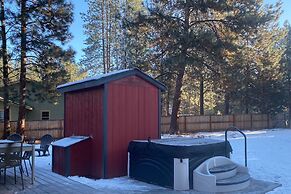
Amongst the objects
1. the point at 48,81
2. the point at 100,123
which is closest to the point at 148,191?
the point at 100,123

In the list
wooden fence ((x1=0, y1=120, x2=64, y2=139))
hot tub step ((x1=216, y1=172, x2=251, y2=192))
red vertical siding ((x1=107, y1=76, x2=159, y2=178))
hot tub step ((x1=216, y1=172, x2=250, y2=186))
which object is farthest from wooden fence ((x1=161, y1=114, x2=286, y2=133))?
hot tub step ((x1=216, y1=172, x2=251, y2=192))

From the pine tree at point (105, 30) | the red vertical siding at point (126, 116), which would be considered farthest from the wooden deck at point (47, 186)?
the pine tree at point (105, 30)

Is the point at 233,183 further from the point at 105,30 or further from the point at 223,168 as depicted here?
the point at 105,30

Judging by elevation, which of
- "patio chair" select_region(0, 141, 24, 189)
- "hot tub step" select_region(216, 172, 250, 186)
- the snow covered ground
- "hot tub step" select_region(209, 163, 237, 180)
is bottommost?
the snow covered ground

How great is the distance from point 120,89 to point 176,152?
86.2 inches

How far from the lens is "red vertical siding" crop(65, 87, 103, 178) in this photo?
7.62 metres

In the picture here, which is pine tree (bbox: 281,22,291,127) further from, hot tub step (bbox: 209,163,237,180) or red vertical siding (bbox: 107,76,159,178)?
hot tub step (bbox: 209,163,237,180)

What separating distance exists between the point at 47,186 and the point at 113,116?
205 cm

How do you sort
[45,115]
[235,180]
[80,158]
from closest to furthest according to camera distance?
[235,180], [80,158], [45,115]

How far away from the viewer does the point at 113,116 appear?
7562 millimetres

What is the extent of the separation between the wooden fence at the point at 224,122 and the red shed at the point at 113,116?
1310cm

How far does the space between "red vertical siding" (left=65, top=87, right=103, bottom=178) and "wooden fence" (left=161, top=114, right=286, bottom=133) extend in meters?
12.9

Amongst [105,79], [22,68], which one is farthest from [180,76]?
[105,79]

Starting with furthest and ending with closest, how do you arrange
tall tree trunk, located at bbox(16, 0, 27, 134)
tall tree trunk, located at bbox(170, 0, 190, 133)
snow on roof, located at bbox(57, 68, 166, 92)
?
tall tree trunk, located at bbox(170, 0, 190, 133)
tall tree trunk, located at bbox(16, 0, 27, 134)
snow on roof, located at bbox(57, 68, 166, 92)
